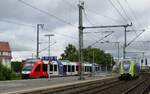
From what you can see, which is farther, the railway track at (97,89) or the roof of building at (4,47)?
the roof of building at (4,47)

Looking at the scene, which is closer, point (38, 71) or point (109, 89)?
point (109, 89)

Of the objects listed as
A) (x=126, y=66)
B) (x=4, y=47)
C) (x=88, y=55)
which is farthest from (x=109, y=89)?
(x=4, y=47)

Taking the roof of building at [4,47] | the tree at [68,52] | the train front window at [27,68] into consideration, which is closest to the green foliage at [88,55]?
the tree at [68,52]

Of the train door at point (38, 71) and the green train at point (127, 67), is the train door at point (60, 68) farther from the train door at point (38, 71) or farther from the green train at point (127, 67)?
the green train at point (127, 67)

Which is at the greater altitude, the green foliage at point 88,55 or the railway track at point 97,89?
the green foliage at point 88,55

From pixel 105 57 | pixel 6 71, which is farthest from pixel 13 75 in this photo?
pixel 105 57

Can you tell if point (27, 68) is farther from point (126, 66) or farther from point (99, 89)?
point (99, 89)

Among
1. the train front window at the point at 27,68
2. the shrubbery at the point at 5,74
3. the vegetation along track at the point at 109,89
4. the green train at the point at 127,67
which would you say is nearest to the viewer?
the vegetation along track at the point at 109,89

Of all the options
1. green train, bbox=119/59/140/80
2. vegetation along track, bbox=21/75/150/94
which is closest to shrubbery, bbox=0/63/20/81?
green train, bbox=119/59/140/80

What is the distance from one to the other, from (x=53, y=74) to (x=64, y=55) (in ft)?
272

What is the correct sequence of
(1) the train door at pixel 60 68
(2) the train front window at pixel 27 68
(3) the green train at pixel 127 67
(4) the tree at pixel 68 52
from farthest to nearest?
(4) the tree at pixel 68 52, (1) the train door at pixel 60 68, (2) the train front window at pixel 27 68, (3) the green train at pixel 127 67

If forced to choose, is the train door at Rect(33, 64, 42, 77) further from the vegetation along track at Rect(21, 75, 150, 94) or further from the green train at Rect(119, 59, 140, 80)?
the vegetation along track at Rect(21, 75, 150, 94)

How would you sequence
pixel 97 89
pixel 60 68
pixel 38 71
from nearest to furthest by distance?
1. pixel 97 89
2. pixel 38 71
3. pixel 60 68

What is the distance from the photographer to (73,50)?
152 m
